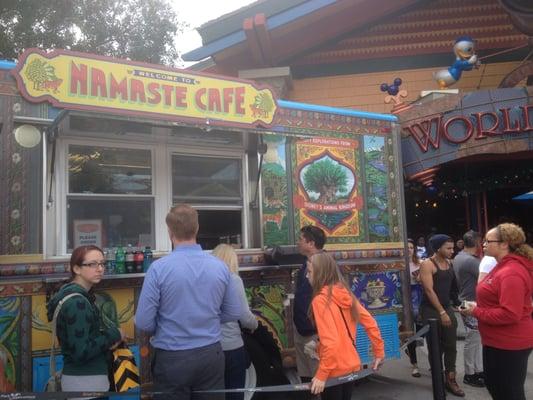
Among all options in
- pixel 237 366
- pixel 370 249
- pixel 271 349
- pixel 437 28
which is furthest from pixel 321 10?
pixel 237 366

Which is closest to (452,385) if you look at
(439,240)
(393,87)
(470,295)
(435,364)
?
(470,295)

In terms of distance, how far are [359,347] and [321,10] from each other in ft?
22.5

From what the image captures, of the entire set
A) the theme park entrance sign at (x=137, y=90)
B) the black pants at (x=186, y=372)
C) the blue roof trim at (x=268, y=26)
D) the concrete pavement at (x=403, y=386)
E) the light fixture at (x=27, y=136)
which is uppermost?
the blue roof trim at (x=268, y=26)

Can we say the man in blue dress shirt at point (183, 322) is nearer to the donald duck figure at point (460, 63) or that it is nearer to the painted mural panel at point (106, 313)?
the painted mural panel at point (106, 313)

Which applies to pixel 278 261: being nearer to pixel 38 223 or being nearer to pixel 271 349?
pixel 271 349

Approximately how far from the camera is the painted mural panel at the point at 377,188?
5.41 meters

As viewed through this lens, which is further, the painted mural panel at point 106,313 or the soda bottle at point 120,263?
the soda bottle at point 120,263

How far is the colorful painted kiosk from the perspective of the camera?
12.0ft

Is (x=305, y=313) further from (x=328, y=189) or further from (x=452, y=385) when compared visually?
(x=452, y=385)

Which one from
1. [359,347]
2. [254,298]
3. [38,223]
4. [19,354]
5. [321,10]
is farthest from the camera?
[321,10]

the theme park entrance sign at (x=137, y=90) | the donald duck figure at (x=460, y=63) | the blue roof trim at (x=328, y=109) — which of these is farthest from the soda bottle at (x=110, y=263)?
the donald duck figure at (x=460, y=63)

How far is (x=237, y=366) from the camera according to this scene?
3512 millimetres

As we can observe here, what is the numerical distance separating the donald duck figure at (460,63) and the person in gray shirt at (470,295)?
4619 mm

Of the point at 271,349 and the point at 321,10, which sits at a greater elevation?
the point at 321,10
